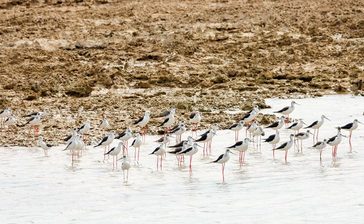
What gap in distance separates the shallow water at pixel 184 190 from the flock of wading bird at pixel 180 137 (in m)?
0.23

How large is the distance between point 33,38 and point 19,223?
17.5 metres

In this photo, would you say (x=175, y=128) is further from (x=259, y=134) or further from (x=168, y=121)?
(x=259, y=134)

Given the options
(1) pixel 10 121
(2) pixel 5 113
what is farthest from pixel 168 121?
(2) pixel 5 113

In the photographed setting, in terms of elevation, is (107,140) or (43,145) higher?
(107,140)

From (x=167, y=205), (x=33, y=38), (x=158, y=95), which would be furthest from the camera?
(x=33, y=38)

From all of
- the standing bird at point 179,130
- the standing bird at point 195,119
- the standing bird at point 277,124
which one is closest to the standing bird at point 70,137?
the standing bird at point 179,130

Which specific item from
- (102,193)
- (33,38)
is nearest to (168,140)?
(102,193)

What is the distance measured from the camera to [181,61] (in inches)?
1117

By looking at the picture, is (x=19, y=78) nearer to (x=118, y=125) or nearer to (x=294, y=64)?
(x=118, y=125)

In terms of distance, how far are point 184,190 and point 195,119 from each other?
5.01 meters

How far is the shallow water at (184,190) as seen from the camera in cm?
1410

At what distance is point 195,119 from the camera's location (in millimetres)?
20703

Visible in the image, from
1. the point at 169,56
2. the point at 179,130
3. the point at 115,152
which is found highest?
the point at 169,56

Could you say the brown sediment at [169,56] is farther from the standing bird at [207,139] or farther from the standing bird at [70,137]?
the standing bird at [207,139]
